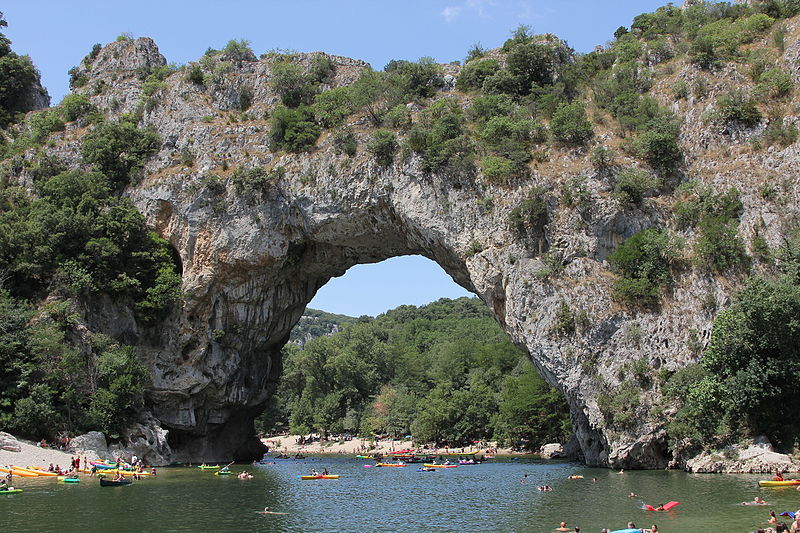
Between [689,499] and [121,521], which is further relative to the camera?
[689,499]

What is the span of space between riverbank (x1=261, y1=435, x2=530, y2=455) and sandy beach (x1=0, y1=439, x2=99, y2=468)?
3764cm

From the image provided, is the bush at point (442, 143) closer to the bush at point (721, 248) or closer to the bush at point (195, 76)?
the bush at point (721, 248)

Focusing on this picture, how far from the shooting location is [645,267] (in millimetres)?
37531

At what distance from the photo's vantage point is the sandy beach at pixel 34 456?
3531 cm

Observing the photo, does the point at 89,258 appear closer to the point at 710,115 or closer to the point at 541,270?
the point at 541,270

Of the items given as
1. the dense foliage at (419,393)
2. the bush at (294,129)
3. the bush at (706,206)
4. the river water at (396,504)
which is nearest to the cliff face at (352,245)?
the bush at (706,206)

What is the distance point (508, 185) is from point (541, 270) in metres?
6.42

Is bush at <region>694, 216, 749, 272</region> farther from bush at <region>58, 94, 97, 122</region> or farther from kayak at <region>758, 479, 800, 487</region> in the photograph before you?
bush at <region>58, 94, 97, 122</region>

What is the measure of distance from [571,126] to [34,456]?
1457 inches

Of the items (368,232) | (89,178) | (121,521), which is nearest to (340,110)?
(368,232)

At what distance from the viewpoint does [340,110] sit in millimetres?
47594

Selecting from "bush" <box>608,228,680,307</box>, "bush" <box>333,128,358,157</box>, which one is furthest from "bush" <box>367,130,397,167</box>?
"bush" <box>608,228,680,307</box>

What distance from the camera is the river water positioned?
2155 centimetres

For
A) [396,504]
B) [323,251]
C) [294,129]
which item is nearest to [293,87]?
[294,129]
